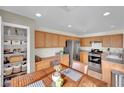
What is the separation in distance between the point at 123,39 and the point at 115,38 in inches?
11.8

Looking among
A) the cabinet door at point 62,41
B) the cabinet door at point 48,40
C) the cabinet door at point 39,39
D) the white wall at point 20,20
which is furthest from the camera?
the cabinet door at point 62,41

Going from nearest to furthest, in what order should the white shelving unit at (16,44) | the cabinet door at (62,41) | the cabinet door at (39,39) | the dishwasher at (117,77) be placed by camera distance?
1. the dishwasher at (117,77)
2. the white shelving unit at (16,44)
3. the cabinet door at (39,39)
4. the cabinet door at (62,41)

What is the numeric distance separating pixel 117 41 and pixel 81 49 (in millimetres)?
1864

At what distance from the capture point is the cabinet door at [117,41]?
2838 millimetres

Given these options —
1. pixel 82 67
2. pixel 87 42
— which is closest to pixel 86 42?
pixel 87 42

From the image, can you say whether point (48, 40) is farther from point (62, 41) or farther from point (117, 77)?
point (117, 77)

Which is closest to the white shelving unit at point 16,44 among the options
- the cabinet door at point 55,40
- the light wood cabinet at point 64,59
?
the cabinet door at point 55,40

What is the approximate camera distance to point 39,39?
8.35ft

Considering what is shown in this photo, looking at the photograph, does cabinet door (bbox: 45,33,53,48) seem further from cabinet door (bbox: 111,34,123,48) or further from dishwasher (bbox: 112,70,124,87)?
cabinet door (bbox: 111,34,123,48)

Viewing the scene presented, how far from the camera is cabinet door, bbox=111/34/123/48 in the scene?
2.84 meters

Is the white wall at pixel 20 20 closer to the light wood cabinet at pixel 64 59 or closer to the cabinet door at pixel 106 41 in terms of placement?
the light wood cabinet at pixel 64 59

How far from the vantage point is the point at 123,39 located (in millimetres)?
2730
